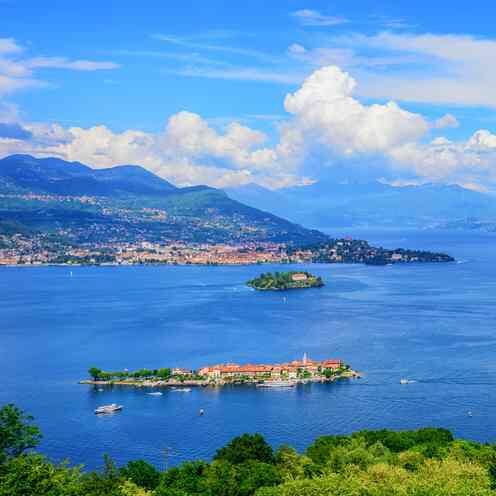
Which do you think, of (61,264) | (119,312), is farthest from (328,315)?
(61,264)

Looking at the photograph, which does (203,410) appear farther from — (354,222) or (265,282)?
(354,222)

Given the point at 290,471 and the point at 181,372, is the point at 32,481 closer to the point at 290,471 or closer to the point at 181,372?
the point at 290,471

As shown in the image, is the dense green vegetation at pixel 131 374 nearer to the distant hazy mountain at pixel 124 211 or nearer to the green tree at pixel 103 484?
the green tree at pixel 103 484

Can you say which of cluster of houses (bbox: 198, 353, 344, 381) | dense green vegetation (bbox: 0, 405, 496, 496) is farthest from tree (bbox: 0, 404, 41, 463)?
cluster of houses (bbox: 198, 353, 344, 381)

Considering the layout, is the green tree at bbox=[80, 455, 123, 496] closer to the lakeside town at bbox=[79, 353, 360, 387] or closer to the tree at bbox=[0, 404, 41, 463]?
the tree at bbox=[0, 404, 41, 463]

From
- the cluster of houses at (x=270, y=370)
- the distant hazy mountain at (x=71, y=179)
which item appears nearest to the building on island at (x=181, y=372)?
the cluster of houses at (x=270, y=370)

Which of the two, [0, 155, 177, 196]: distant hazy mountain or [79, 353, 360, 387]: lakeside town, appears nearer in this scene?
[79, 353, 360, 387]: lakeside town

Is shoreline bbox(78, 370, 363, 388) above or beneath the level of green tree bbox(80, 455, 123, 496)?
beneath
